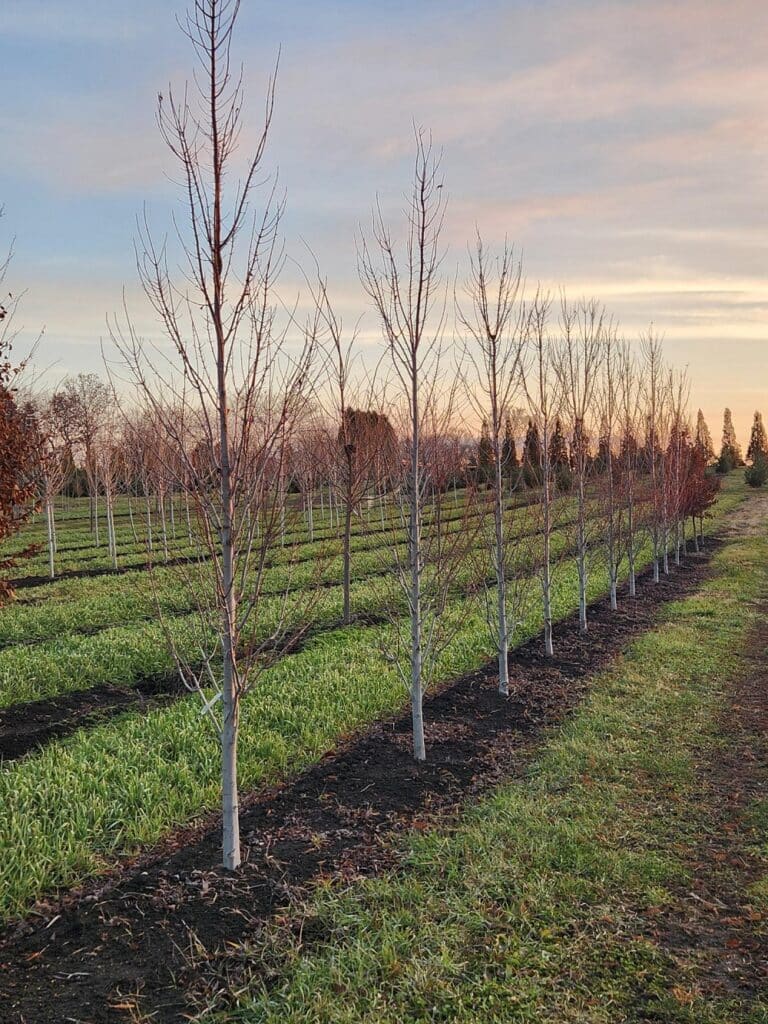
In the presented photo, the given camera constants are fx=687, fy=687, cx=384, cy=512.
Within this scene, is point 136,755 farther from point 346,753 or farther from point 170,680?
point 170,680

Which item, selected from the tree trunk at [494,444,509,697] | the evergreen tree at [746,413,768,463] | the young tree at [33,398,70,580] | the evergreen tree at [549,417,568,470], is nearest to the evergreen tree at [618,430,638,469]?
the evergreen tree at [549,417,568,470]

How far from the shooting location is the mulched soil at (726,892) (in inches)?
136

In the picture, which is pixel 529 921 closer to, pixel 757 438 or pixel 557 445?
pixel 557 445

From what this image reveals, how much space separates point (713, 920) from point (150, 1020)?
3.03 m

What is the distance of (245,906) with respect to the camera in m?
3.87

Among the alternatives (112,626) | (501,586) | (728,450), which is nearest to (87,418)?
(112,626)

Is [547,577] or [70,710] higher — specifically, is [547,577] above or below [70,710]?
above

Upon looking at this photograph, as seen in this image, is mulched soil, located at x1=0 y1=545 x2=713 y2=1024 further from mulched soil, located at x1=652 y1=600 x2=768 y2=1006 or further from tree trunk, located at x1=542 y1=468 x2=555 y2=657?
tree trunk, located at x1=542 y1=468 x2=555 y2=657

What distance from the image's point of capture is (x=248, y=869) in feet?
13.8

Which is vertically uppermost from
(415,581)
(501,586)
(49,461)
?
(49,461)

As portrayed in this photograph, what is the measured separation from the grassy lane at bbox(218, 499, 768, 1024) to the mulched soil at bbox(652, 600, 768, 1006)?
7 centimetres

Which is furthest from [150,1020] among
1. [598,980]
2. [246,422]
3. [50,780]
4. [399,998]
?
[246,422]

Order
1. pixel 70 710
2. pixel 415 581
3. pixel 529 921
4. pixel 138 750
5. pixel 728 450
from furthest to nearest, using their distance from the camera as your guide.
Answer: pixel 728 450 < pixel 70 710 < pixel 415 581 < pixel 138 750 < pixel 529 921

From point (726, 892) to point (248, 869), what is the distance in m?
2.92
